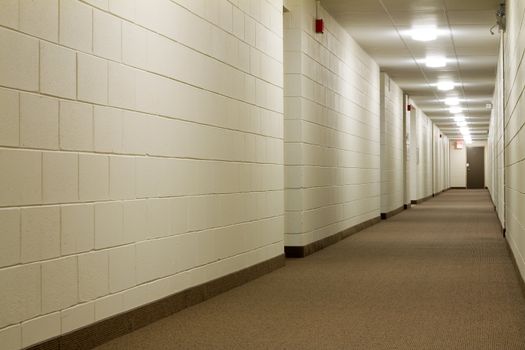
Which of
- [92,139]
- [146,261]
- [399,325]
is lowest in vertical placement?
[399,325]

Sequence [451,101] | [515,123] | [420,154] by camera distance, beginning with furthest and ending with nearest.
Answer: [420,154], [451,101], [515,123]

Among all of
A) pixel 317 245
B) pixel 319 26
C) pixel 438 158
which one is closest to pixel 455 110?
pixel 438 158

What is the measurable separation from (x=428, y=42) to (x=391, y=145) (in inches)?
190

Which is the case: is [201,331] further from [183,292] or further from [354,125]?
[354,125]

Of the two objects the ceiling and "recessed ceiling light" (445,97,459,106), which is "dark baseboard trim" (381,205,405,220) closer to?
the ceiling

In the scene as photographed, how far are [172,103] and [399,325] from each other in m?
1.93

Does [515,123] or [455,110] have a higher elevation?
[455,110]

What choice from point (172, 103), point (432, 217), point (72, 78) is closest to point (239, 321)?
point (172, 103)

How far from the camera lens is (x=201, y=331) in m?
4.54

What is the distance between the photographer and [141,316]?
464cm

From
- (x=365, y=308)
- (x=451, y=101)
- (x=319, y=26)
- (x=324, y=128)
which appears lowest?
(x=365, y=308)

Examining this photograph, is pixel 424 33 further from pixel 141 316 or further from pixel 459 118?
pixel 459 118

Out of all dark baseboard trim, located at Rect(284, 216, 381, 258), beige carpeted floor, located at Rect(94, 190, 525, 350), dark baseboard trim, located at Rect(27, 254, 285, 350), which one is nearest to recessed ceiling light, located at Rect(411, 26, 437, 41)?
dark baseboard trim, located at Rect(284, 216, 381, 258)

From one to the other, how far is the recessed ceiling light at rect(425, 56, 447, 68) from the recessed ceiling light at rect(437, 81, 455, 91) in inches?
102
